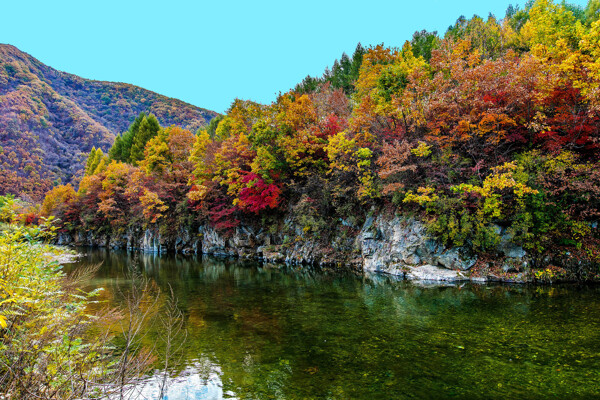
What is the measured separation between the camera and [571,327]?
8.71 metres

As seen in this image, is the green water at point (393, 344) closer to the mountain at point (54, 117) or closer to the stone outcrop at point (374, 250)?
the stone outcrop at point (374, 250)

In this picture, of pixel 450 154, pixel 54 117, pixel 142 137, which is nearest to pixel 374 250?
pixel 450 154

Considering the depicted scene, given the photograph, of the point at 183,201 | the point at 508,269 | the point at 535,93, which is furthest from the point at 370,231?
the point at 183,201

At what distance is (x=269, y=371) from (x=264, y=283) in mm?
10544

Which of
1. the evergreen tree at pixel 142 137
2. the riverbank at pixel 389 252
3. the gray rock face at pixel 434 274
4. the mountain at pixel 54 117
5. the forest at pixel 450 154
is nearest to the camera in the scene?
the forest at pixel 450 154

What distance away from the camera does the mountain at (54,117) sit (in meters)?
87.2

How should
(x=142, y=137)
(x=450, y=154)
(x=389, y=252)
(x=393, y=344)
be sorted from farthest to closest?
(x=142, y=137) < (x=389, y=252) < (x=450, y=154) < (x=393, y=344)

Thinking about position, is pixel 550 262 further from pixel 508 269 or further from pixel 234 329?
pixel 234 329

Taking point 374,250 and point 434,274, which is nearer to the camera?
point 434,274

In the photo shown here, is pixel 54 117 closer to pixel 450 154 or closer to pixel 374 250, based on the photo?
pixel 374 250

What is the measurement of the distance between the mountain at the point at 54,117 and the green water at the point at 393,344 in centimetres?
8722

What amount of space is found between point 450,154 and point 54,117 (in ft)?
468

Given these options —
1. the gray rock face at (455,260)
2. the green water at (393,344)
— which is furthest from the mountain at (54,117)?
the gray rock face at (455,260)

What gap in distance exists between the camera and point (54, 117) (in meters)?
117
